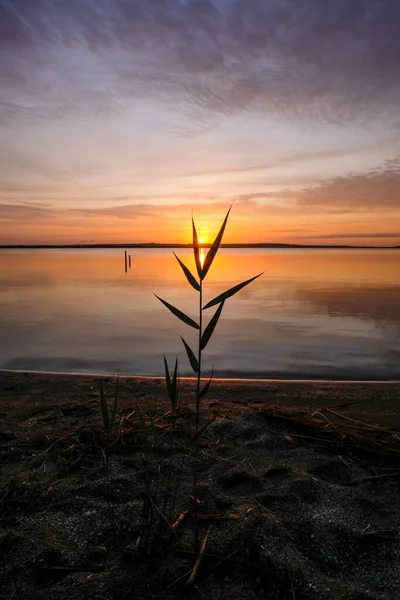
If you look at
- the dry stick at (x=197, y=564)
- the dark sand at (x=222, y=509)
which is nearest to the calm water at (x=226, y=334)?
the dark sand at (x=222, y=509)

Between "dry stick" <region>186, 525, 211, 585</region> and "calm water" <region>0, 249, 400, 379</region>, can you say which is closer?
"dry stick" <region>186, 525, 211, 585</region>

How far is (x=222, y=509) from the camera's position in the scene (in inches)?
111

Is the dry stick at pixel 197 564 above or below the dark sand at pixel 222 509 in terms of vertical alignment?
above

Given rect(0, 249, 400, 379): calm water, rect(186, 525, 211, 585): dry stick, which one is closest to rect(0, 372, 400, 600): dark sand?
rect(186, 525, 211, 585): dry stick

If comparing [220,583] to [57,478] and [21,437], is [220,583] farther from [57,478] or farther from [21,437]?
[21,437]

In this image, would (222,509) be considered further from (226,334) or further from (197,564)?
(226,334)

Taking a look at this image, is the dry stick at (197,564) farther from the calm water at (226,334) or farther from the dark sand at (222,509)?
the calm water at (226,334)

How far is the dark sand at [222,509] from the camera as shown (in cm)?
216

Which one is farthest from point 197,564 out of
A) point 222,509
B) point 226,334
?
point 226,334

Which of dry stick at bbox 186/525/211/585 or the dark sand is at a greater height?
dry stick at bbox 186/525/211/585

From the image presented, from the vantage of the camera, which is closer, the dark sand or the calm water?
the dark sand

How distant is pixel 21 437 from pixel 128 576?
8.20 feet

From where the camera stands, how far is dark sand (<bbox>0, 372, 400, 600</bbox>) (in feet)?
Result: 7.09

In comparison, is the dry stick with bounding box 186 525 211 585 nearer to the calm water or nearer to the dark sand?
the dark sand
